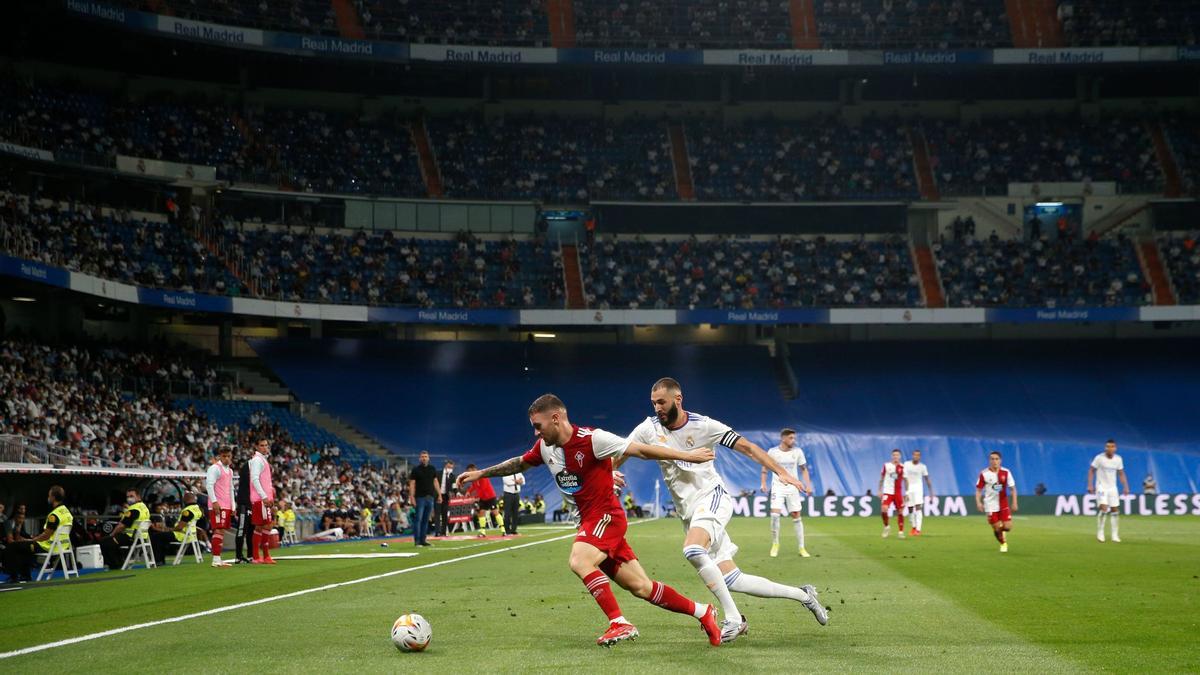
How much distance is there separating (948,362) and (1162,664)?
58146mm

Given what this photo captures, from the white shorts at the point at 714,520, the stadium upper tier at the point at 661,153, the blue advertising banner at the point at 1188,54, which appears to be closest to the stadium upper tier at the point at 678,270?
the stadium upper tier at the point at 661,153

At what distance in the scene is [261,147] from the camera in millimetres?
63375

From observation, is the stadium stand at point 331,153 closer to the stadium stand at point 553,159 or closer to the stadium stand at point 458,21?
the stadium stand at point 553,159

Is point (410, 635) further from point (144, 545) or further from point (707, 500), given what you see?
point (144, 545)

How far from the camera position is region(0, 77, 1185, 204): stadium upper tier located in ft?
211

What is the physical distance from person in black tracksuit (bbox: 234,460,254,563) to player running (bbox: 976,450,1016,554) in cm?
1510

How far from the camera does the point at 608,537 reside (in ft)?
36.3

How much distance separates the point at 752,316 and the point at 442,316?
15.3 meters

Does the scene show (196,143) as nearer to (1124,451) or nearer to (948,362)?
(948,362)

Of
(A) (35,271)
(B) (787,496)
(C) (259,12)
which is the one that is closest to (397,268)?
(C) (259,12)

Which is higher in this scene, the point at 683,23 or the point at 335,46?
the point at 683,23

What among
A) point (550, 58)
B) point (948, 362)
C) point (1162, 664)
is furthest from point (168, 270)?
point (1162, 664)

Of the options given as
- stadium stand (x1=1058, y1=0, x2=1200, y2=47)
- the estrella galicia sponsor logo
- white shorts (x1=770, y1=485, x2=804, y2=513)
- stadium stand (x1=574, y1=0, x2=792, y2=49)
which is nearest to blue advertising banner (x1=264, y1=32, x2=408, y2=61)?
stadium stand (x1=574, y1=0, x2=792, y2=49)

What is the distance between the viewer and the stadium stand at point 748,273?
63.8 m
